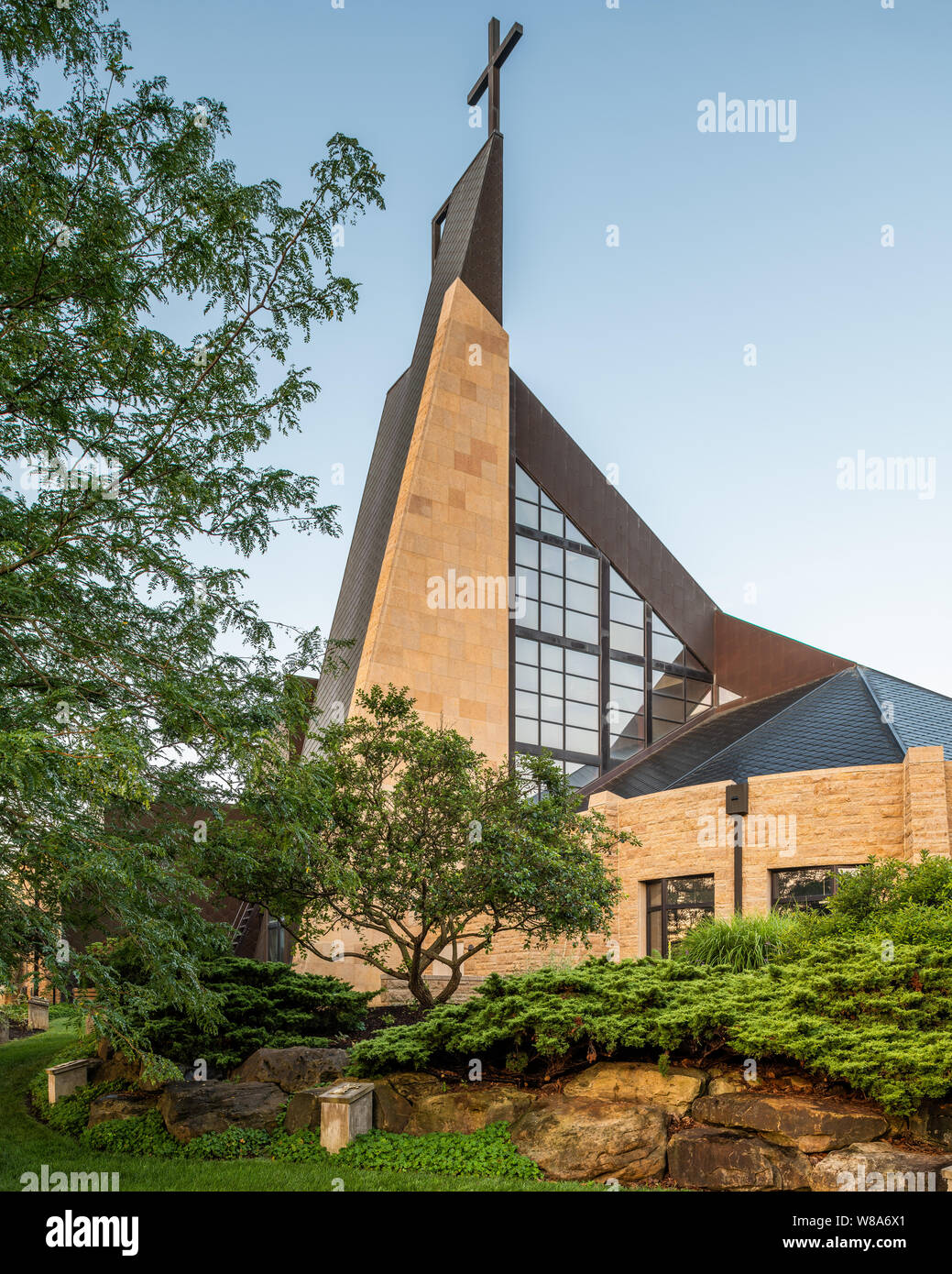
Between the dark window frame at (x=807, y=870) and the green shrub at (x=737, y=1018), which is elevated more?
the dark window frame at (x=807, y=870)

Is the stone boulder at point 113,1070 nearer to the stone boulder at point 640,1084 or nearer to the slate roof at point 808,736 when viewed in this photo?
the stone boulder at point 640,1084

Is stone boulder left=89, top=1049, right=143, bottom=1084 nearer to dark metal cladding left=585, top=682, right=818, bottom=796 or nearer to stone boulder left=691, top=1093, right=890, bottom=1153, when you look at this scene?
stone boulder left=691, top=1093, right=890, bottom=1153

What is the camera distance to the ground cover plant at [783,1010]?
8.09 metres

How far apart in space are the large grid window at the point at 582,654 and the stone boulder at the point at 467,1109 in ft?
55.7

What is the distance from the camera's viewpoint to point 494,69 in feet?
102

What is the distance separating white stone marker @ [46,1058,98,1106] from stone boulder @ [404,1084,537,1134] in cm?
582

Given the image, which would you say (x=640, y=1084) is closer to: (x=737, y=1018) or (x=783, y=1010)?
(x=737, y=1018)

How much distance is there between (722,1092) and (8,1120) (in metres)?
9.22

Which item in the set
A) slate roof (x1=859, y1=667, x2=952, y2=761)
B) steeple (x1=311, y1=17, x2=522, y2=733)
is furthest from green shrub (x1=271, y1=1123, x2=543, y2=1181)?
steeple (x1=311, y1=17, x2=522, y2=733)

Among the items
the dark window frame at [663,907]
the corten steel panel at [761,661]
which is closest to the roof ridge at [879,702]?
the corten steel panel at [761,661]

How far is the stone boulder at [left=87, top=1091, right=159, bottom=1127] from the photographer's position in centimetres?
1164

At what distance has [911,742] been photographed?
20.5m
